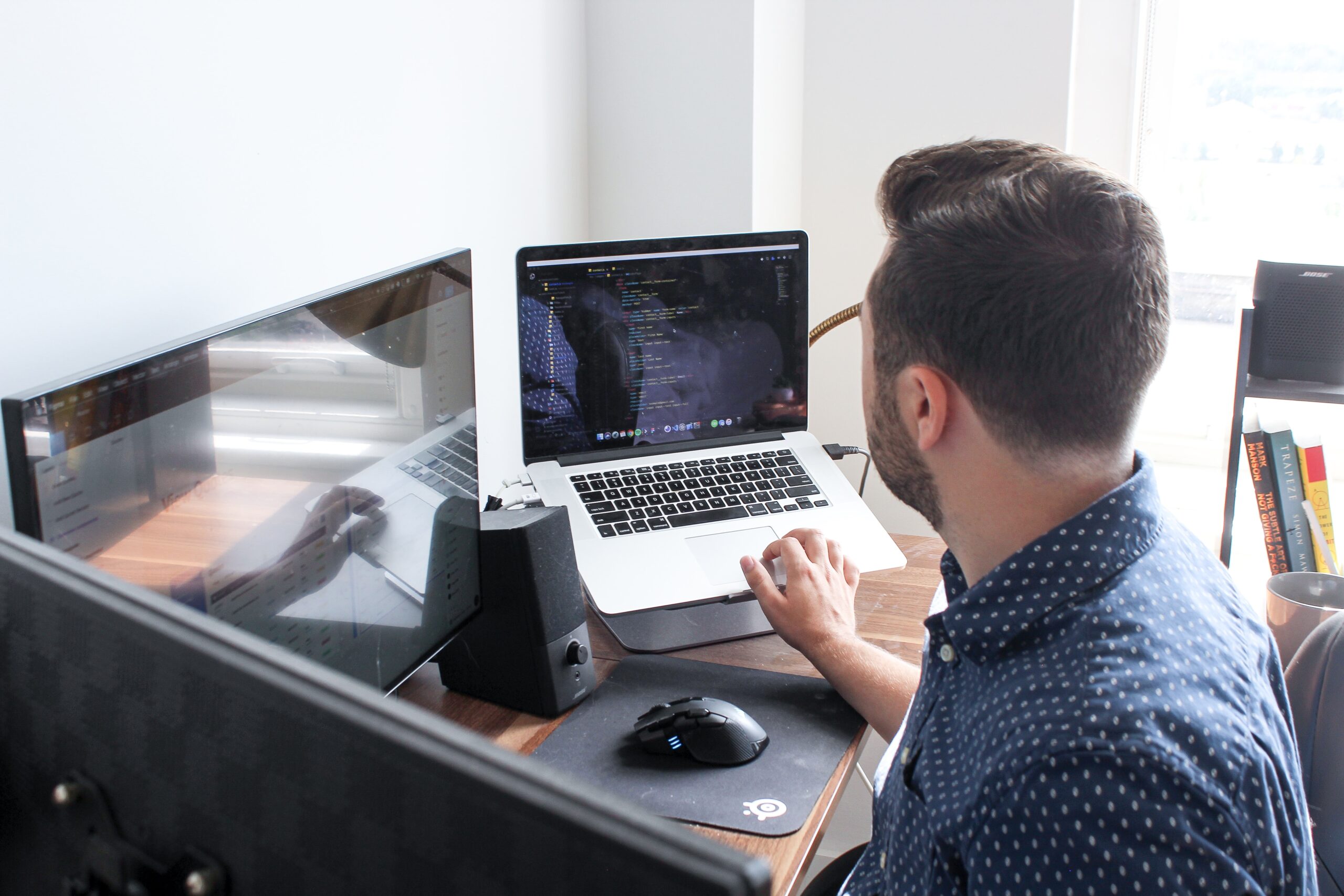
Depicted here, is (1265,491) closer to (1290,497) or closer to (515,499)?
(1290,497)

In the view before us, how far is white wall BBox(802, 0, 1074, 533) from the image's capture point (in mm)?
1921

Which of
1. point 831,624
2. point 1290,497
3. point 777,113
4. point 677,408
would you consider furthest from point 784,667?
point 777,113

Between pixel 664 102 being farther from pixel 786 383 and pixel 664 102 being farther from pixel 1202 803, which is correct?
pixel 1202 803

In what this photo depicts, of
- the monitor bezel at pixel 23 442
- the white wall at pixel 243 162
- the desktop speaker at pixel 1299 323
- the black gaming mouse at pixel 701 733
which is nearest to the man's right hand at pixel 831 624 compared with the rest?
the black gaming mouse at pixel 701 733

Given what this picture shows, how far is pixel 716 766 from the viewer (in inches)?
37.5

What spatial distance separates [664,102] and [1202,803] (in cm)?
144

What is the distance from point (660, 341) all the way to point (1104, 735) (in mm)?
873

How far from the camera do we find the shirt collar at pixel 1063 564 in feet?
2.42

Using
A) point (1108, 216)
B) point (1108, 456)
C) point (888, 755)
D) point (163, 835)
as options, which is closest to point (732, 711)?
point (888, 755)

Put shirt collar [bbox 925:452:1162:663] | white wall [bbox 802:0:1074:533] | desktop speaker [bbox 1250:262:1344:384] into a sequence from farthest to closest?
white wall [bbox 802:0:1074:533] < desktop speaker [bbox 1250:262:1344:384] < shirt collar [bbox 925:452:1162:663]

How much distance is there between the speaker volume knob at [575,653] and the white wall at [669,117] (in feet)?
3.08

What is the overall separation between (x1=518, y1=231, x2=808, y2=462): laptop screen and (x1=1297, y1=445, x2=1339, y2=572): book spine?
823 mm

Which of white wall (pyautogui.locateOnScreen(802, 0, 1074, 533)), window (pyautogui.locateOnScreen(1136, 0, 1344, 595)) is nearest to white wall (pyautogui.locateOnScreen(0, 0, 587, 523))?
white wall (pyautogui.locateOnScreen(802, 0, 1074, 533))

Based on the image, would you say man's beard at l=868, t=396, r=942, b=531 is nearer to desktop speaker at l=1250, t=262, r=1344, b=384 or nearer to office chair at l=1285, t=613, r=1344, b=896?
office chair at l=1285, t=613, r=1344, b=896
